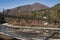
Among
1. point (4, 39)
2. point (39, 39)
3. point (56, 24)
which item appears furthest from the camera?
point (56, 24)

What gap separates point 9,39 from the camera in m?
5.14

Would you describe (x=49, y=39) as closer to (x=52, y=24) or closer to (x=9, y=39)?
(x=9, y=39)

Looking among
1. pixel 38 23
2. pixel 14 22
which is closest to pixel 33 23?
pixel 38 23

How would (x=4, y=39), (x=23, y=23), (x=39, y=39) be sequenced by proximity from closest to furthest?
(x=4, y=39) → (x=39, y=39) → (x=23, y=23)

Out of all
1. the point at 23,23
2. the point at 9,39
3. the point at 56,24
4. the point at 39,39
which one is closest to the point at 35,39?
the point at 39,39

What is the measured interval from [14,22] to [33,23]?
1446mm

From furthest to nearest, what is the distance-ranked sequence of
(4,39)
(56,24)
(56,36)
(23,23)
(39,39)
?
(23,23) → (56,24) → (56,36) → (39,39) → (4,39)

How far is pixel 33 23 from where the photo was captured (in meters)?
13.8

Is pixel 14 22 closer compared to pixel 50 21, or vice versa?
pixel 50 21

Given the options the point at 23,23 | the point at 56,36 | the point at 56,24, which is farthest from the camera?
the point at 23,23

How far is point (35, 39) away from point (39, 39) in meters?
0.13

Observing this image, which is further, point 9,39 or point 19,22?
point 19,22

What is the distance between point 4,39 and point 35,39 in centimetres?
100

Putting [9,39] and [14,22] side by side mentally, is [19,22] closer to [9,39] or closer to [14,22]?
Result: [14,22]
